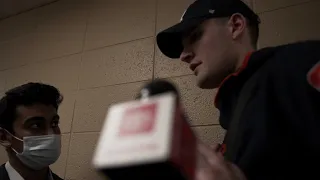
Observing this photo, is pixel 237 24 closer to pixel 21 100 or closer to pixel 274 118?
pixel 274 118

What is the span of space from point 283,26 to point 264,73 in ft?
2.70

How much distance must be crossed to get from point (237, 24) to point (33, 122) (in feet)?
3.53

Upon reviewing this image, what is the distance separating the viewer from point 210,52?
84cm

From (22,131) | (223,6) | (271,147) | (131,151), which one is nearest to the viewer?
(131,151)

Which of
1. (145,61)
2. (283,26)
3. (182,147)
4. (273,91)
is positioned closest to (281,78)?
(273,91)

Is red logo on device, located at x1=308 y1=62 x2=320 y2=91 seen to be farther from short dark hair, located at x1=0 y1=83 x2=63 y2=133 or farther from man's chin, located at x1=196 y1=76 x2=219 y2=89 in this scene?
short dark hair, located at x1=0 y1=83 x2=63 y2=133

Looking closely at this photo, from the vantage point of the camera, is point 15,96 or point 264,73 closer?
point 264,73

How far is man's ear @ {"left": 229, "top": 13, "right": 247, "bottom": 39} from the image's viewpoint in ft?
2.90

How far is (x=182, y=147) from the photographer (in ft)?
0.73

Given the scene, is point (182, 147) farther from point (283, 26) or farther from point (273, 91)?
point (283, 26)

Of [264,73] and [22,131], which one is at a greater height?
[264,73]

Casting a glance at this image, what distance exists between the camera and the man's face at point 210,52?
2.74ft

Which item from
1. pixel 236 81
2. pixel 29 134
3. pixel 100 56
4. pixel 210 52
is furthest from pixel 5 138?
pixel 236 81

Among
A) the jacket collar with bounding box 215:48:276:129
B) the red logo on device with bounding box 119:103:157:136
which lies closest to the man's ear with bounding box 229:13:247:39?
the jacket collar with bounding box 215:48:276:129
